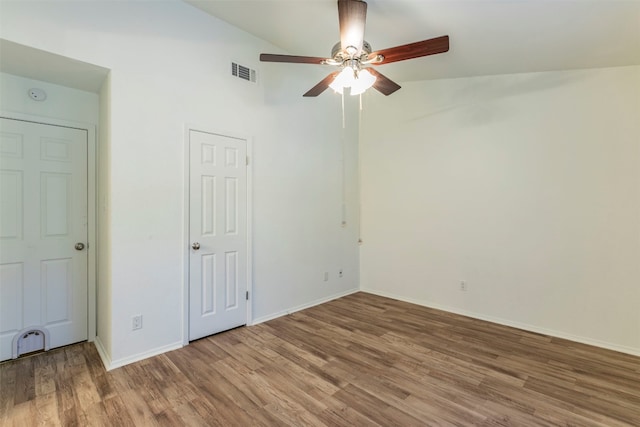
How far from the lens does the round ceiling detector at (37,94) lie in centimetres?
268

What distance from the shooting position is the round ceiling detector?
2.68 metres

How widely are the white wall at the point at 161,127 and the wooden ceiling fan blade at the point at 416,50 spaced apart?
167 centimetres

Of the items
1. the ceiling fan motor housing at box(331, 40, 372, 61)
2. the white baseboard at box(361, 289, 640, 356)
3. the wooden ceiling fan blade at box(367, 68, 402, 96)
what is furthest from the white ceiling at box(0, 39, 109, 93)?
the white baseboard at box(361, 289, 640, 356)

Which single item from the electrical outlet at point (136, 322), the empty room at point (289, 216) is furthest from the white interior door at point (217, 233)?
the electrical outlet at point (136, 322)

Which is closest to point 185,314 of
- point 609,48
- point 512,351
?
point 512,351

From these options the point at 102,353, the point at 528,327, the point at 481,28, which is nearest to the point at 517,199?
the point at 528,327

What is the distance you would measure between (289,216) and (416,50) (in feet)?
7.68

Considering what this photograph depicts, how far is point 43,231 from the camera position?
281 centimetres

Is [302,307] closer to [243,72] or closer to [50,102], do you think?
[243,72]

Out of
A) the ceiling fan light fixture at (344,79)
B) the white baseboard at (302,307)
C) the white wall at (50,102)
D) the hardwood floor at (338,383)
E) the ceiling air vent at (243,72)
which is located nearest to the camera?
the hardwood floor at (338,383)

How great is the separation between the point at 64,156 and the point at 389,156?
3.87 metres

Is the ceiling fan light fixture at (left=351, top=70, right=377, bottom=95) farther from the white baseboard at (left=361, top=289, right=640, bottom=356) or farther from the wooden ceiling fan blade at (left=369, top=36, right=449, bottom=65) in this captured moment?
the white baseboard at (left=361, top=289, right=640, bottom=356)

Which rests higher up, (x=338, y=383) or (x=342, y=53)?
(x=342, y=53)

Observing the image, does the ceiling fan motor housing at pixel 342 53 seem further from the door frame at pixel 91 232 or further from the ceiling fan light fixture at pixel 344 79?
the door frame at pixel 91 232
